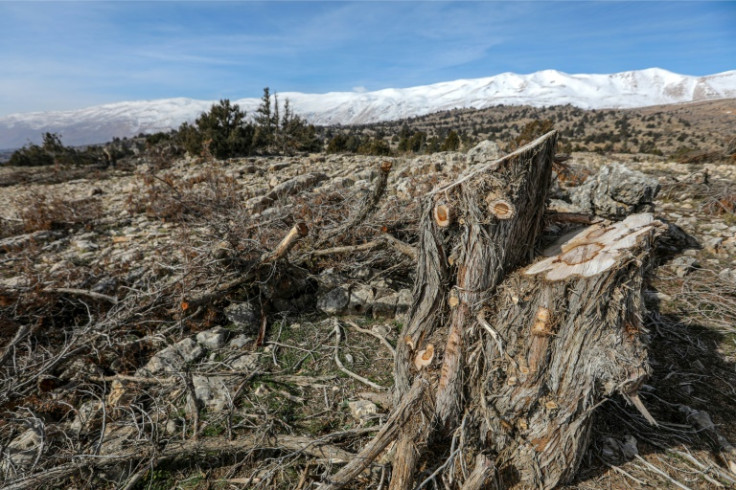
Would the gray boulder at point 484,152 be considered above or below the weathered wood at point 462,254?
above

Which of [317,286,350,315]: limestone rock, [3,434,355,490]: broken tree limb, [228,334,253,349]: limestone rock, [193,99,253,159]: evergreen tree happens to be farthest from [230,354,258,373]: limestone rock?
[193,99,253,159]: evergreen tree

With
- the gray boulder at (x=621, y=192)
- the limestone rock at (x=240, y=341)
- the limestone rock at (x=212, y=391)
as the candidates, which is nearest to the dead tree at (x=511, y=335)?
the limestone rock at (x=212, y=391)

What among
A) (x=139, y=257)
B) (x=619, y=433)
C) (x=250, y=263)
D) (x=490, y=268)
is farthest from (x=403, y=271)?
(x=139, y=257)

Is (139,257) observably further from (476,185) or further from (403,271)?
(476,185)

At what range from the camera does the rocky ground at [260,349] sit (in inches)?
86.2

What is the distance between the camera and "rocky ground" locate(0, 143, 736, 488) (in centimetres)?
219

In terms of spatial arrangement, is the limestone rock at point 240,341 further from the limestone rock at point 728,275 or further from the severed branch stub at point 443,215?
the limestone rock at point 728,275

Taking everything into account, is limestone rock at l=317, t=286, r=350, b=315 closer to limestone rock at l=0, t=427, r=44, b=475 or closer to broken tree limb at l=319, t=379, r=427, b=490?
broken tree limb at l=319, t=379, r=427, b=490

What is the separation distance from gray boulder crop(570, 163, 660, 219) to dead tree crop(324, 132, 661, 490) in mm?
3045

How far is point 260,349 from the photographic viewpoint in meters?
3.28

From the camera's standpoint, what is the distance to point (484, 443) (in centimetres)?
208

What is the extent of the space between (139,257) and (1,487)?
2.90 meters

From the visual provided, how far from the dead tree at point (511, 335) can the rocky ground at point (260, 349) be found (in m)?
0.33

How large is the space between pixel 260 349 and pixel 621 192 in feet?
16.3
